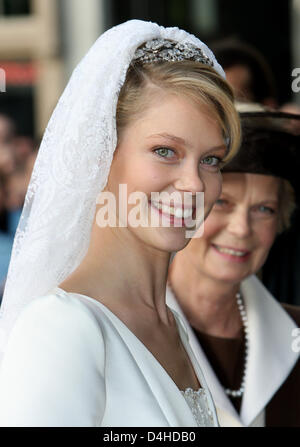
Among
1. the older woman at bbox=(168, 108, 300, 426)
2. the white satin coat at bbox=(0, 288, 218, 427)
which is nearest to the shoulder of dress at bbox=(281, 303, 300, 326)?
the older woman at bbox=(168, 108, 300, 426)

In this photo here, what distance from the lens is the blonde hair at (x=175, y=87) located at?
1588mm

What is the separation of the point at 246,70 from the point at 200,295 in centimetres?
147

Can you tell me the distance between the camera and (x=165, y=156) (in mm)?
1559

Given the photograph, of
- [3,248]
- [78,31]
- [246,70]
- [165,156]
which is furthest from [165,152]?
[78,31]

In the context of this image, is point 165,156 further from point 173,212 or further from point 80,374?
point 80,374

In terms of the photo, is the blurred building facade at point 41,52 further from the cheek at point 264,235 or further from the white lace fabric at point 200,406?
the white lace fabric at point 200,406

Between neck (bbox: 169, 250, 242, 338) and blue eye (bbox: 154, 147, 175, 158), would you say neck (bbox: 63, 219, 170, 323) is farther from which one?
neck (bbox: 169, 250, 242, 338)

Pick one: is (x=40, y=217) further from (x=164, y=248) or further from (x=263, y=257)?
(x=263, y=257)

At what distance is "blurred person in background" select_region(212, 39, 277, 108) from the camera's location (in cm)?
362

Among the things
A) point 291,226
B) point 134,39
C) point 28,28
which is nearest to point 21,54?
point 28,28

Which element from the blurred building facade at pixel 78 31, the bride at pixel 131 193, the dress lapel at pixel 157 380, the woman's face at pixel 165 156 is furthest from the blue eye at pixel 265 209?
the blurred building facade at pixel 78 31

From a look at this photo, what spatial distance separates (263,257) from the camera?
Result: 251cm

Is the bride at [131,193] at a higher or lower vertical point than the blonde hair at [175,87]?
lower

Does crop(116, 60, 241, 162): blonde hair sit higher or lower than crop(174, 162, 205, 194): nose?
higher
